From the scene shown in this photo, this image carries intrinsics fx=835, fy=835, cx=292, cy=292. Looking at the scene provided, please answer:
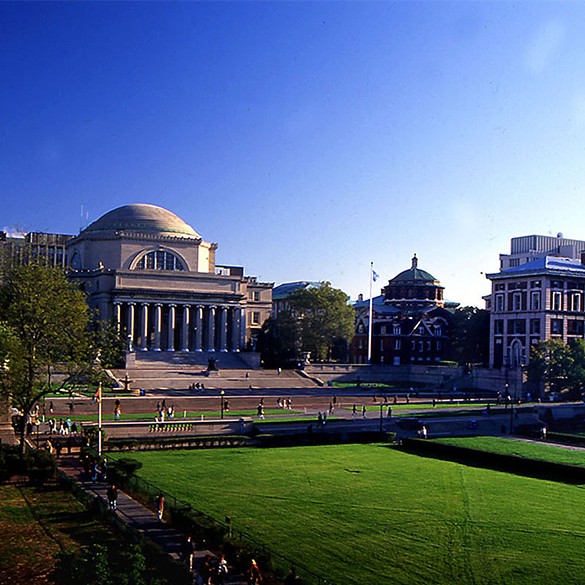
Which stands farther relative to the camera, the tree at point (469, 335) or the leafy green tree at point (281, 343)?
the tree at point (469, 335)

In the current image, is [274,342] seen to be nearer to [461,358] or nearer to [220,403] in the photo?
[461,358]

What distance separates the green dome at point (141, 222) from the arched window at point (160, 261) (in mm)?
3253

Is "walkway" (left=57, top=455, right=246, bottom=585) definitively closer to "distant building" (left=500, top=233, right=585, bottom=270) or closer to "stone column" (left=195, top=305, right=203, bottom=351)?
"stone column" (left=195, top=305, right=203, bottom=351)

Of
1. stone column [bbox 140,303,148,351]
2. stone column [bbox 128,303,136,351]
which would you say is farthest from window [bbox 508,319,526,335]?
stone column [bbox 128,303,136,351]

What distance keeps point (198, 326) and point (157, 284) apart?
777 cm

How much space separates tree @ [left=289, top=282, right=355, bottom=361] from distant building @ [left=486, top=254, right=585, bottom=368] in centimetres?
2033

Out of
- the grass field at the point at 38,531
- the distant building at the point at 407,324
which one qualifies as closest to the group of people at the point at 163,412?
the grass field at the point at 38,531

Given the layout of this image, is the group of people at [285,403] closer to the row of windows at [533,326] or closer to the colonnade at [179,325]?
the colonnade at [179,325]

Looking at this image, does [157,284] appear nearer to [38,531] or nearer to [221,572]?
[38,531]

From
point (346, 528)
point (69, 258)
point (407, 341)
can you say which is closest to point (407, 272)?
point (407, 341)

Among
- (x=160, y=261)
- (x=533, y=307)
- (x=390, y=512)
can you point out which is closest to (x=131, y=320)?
(x=160, y=261)

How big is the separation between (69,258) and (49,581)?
106m

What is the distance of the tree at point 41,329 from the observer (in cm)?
4384

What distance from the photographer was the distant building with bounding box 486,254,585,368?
107 metres
